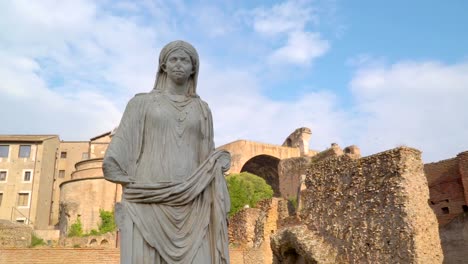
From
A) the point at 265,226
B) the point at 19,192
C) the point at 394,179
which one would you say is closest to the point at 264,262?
the point at 265,226

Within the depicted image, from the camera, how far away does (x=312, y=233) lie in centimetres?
1572

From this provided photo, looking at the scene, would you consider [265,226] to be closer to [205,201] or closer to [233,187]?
[233,187]

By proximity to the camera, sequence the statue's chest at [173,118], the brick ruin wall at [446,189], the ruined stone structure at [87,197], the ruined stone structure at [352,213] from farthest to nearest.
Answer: the ruined stone structure at [87,197] → the brick ruin wall at [446,189] → the ruined stone structure at [352,213] → the statue's chest at [173,118]

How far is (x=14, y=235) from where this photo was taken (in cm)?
2533

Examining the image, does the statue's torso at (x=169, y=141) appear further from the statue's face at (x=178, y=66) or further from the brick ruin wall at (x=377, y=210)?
the brick ruin wall at (x=377, y=210)

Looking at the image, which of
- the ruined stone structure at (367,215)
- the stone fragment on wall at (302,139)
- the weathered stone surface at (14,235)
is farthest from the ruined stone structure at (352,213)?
the stone fragment on wall at (302,139)

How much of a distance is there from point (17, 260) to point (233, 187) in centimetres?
1948

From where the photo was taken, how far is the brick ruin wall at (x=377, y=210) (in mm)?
12625

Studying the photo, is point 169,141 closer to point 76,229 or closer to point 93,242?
point 93,242

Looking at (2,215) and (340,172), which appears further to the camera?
(2,215)

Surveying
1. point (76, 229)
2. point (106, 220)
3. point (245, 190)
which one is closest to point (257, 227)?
point (245, 190)

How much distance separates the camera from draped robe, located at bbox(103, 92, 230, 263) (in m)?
2.95

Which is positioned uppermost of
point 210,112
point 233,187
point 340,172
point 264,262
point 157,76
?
point 233,187

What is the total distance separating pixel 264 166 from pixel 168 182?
44.0 m
